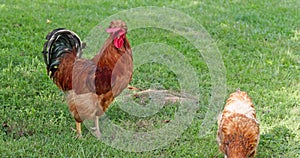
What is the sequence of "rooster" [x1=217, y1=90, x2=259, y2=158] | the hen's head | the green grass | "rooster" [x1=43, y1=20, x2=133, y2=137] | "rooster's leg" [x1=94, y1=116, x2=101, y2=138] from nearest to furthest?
"rooster" [x1=217, y1=90, x2=259, y2=158] < the hen's head < "rooster" [x1=43, y1=20, x2=133, y2=137] < the green grass < "rooster's leg" [x1=94, y1=116, x2=101, y2=138]

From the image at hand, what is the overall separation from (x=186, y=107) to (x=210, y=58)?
6.18 ft

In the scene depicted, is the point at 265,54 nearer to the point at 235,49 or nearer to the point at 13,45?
the point at 235,49

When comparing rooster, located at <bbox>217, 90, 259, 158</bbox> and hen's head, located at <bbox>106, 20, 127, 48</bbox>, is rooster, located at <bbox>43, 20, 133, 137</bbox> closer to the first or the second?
hen's head, located at <bbox>106, 20, 127, 48</bbox>

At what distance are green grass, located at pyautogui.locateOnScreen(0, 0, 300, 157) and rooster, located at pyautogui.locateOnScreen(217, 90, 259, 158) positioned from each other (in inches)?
16.2

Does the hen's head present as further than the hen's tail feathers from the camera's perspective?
No

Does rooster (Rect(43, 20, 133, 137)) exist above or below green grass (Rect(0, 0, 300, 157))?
above

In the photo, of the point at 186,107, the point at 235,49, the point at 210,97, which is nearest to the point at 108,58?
the point at 186,107

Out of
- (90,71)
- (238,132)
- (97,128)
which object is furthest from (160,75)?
(238,132)

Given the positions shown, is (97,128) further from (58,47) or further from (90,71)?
(58,47)

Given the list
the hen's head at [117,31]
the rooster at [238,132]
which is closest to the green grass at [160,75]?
the rooster at [238,132]

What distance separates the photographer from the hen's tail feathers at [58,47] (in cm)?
435

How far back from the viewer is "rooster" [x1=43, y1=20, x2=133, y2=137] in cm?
425

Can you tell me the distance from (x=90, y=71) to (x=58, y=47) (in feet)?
1.66

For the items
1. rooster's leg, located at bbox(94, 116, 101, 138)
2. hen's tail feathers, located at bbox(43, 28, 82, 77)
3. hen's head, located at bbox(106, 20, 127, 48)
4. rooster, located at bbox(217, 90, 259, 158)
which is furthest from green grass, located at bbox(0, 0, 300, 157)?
hen's head, located at bbox(106, 20, 127, 48)
